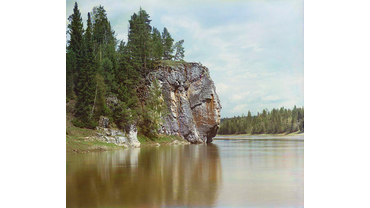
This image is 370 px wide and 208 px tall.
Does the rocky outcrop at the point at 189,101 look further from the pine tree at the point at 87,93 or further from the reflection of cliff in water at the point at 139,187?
the reflection of cliff in water at the point at 139,187

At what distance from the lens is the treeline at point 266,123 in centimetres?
6468

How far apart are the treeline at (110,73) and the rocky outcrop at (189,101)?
86.2 inches

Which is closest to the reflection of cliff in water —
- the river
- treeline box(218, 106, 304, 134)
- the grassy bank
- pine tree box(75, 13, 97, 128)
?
the river

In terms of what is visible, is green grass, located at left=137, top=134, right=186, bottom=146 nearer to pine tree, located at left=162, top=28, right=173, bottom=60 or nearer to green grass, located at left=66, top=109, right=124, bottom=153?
green grass, located at left=66, top=109, right=124, bottom=153

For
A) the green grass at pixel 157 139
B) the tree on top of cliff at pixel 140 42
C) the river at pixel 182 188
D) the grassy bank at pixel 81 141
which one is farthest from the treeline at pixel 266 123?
the river at pixel 182 188

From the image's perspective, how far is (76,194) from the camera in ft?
19.2

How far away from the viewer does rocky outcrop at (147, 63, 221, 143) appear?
30234 millimetres

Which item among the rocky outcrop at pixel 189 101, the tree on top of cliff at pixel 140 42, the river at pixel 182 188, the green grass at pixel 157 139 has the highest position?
the tree on top of cliff at pixel 140 42

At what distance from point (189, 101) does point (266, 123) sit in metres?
41.8

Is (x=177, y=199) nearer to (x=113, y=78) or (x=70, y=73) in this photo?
(x=113, y=78)
